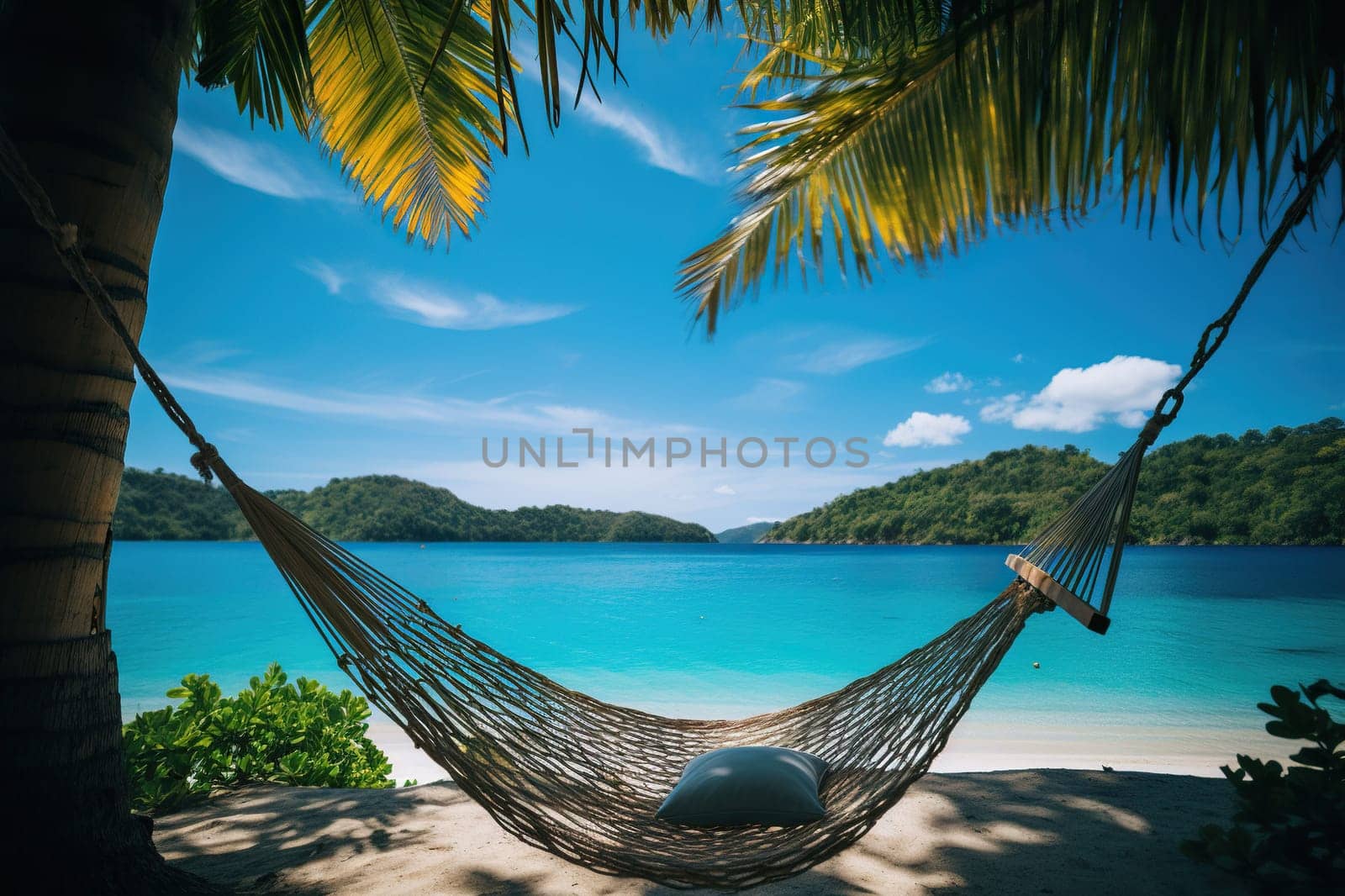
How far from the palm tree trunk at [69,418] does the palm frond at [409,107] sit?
42.4 inches

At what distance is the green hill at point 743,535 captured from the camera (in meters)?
43.1

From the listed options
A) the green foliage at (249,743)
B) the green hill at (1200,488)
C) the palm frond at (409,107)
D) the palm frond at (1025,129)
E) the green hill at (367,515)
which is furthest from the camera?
the green hill at (367,515)

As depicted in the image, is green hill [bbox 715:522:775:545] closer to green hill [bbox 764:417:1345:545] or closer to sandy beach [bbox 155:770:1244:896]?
green hill [bbox 764:417:1345:545]

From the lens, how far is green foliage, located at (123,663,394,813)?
2125 millimetres

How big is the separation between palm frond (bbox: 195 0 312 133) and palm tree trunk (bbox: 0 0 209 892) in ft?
1.96

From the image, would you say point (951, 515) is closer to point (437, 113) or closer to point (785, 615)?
point (785, 615)

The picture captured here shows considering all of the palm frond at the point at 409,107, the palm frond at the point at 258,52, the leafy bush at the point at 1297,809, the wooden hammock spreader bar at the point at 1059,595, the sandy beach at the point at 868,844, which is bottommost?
the sandy beach at the point at 868,844

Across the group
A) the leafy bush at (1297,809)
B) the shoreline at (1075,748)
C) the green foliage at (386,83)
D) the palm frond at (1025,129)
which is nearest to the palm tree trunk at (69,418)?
the green foliage at (386,83)

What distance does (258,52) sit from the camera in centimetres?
199

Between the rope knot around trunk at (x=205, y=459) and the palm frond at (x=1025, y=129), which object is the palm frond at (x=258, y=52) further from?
the palm frond at (x=1025, y=129)

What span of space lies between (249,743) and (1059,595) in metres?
2.45

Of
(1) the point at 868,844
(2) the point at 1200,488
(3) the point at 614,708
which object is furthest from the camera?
(2) the point at 1200,488

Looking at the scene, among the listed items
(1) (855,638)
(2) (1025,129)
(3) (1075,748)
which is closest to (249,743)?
(2) (1025,129)

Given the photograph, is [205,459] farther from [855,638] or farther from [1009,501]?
[1009,501]
